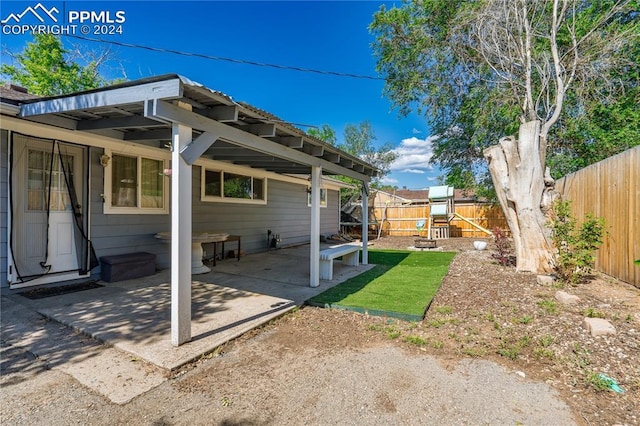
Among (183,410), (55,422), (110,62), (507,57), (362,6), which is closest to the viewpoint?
(55,422)

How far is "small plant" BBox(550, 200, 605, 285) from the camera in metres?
5.04

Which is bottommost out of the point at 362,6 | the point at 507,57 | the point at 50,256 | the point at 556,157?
the point at 50,256

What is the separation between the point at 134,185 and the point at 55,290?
2052mm

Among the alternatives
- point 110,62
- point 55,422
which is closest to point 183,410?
point 55,422

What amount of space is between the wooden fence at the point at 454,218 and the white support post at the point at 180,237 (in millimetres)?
13255

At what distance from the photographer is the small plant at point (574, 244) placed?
5039mm

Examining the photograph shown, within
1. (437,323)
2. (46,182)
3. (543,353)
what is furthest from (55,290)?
(543,353)

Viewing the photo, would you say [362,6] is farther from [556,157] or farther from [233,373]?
[233,373]

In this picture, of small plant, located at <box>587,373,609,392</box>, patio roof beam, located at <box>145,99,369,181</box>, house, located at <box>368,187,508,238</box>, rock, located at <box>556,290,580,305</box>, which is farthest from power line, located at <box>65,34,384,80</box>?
small plant, located at <box>587,373,609,392</box>

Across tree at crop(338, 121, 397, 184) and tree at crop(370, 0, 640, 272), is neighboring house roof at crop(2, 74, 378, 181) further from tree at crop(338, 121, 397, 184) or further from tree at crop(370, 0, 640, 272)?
tree at crop(338, 121, 397, 184)

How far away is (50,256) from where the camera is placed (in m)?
4.56

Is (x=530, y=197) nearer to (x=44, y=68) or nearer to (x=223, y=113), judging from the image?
(x=223, y=113)

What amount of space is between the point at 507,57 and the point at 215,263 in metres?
8.77

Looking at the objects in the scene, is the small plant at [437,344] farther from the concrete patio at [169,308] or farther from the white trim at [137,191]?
the white trim at [137,191]
